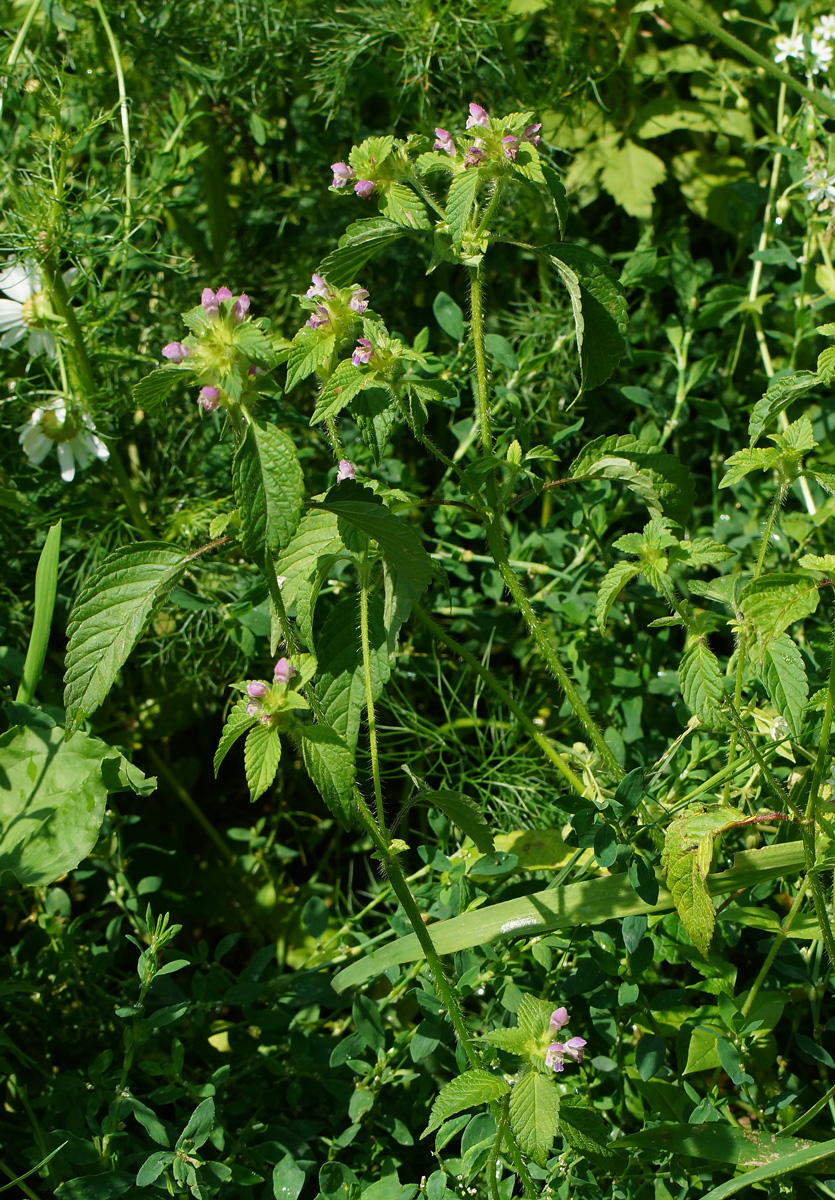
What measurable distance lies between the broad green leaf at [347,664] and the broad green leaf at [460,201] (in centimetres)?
40

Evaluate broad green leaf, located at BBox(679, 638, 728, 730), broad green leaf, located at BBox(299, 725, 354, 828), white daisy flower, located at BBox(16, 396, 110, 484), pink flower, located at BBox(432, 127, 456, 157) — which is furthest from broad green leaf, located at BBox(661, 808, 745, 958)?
white daisy flower, located at BBox(16, 396, 110, 484)

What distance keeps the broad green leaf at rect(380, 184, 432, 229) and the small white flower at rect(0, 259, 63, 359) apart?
757mm

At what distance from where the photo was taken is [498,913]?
1180 millimetres

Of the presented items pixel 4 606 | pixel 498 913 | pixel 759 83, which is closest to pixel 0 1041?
pixel 498 913

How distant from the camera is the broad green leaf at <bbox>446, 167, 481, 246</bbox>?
103cm

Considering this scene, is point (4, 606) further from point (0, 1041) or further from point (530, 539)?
point (530, 539)

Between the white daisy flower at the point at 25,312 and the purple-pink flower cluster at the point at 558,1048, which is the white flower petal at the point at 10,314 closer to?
the white daisy flower at the point at 25,312

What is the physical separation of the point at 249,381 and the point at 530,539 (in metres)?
0.76

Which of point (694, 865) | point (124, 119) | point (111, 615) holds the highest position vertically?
point (124, 119)

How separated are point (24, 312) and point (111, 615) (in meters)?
0.87

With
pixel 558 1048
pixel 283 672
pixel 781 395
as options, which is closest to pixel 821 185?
pixel 781 395

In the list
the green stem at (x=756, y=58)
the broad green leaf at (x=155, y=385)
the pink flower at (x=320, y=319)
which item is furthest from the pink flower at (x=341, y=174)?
the green stem at (x=756, y=58)

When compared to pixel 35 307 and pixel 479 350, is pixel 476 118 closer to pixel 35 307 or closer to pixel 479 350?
pixel 479 350

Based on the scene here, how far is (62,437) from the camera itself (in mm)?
1659
